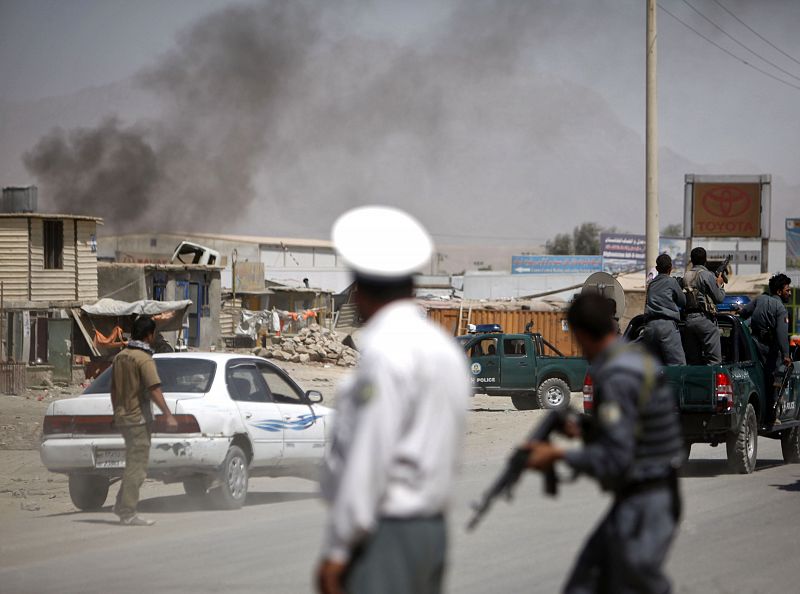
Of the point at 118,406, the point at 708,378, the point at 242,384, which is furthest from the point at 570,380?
the point at 118,406

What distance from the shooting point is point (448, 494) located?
317 cm

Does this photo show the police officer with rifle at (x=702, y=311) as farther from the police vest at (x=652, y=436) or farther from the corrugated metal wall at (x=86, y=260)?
the corrugated metal wall at (x=86, y=260)

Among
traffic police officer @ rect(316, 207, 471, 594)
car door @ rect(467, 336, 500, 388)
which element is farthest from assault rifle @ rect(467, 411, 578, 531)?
car door @ rect(467, 336, 500, 388)

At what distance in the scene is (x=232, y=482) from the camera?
34.2 feet

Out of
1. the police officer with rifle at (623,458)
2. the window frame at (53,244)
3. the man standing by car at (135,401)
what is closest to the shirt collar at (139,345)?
the man standing by car at (135,401)

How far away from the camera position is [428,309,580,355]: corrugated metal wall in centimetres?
3772

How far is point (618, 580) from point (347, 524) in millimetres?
1477

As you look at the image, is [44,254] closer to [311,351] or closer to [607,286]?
[311,351]

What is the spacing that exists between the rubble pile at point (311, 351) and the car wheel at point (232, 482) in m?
26.3

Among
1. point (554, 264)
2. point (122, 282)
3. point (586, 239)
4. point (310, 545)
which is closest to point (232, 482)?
point (310, 545)

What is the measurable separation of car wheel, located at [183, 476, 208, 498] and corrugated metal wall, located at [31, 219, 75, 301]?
26.8m

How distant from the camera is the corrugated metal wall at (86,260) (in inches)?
1453

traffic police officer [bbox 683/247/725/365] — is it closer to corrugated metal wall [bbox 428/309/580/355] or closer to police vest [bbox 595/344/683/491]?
police vest [bbox 595/344/683/491]

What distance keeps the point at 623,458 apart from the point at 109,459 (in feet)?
23.9
